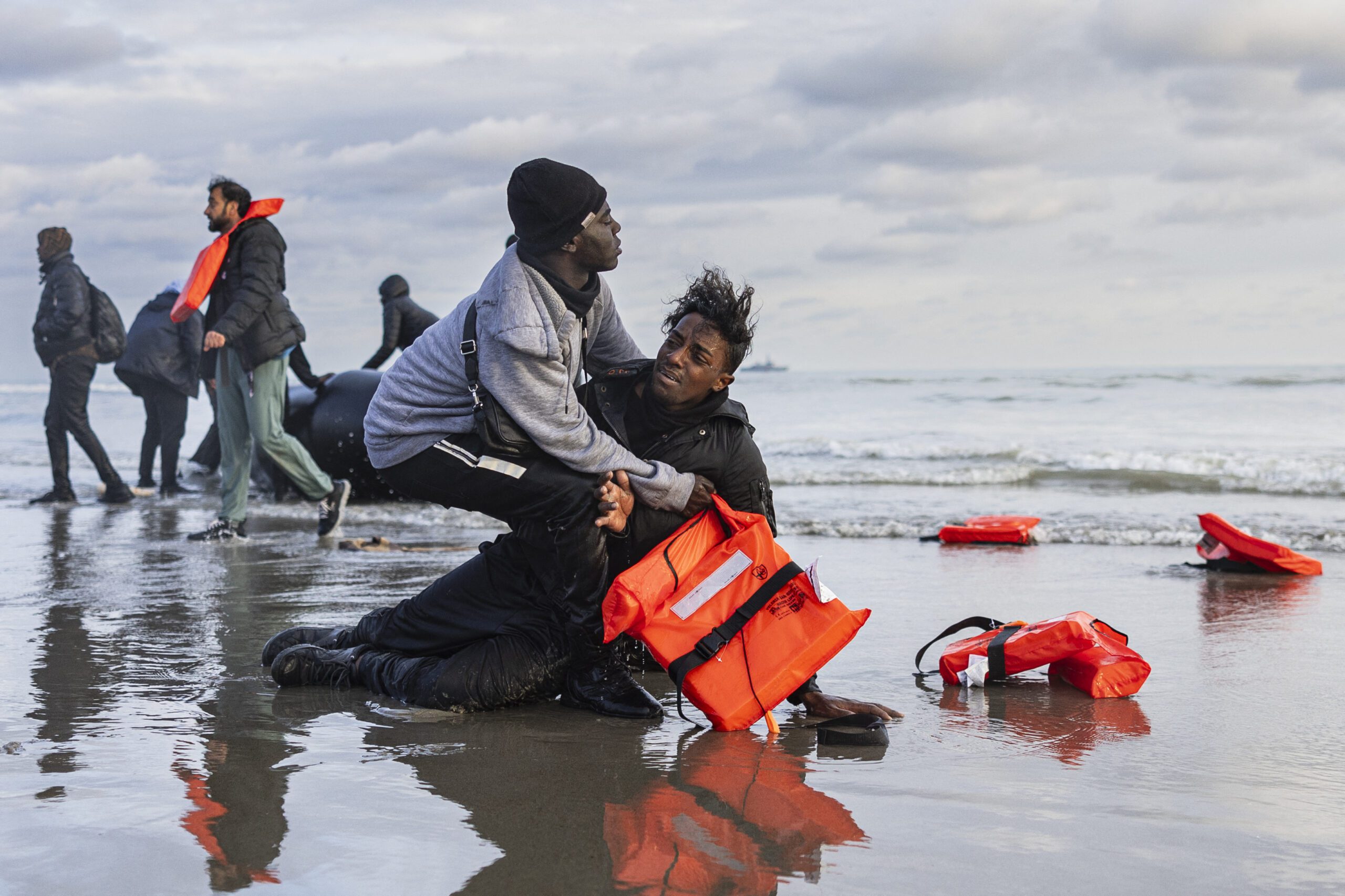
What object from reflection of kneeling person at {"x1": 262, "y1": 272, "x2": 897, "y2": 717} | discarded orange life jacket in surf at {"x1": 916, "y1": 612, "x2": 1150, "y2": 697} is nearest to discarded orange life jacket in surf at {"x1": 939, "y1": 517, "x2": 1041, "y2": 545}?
discarded orange life jacket in surf at {"x1": 916, "y1": 612, "x2": 1150, "y2": 697}

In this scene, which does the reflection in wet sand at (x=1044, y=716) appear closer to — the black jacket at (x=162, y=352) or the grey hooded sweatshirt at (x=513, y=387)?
the grey hooded sweatshirt at (x=513, y=387)

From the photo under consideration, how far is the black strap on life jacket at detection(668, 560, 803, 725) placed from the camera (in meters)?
3.18

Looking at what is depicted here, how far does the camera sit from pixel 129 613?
16.4 feet

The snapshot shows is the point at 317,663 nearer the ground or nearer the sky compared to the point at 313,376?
nearer the ground

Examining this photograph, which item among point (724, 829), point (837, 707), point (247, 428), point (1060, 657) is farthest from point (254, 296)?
point (724, 829)

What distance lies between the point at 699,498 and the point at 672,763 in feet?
2.79

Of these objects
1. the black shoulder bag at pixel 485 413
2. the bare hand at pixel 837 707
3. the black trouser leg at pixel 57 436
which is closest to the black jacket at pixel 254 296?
the black trouser leg at pixel 57 436

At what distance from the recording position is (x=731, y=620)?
3236mm

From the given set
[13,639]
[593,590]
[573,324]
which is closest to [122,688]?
[13,639]

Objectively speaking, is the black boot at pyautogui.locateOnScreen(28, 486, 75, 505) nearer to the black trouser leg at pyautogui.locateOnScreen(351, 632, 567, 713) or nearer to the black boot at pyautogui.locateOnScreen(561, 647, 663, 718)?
the black trouser leg at pyautogui.locateOnScreen(351, 632, 567, 713)

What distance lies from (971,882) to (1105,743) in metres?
1.14

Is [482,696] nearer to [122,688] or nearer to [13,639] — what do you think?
[122,688]

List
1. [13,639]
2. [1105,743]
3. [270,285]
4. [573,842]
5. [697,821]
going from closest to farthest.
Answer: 1. [573,842]
2. [697,821]
3. [1105,743]
4. [13,639]
5. [270,285]

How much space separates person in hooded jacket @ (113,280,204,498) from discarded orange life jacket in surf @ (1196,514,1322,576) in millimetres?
8607
